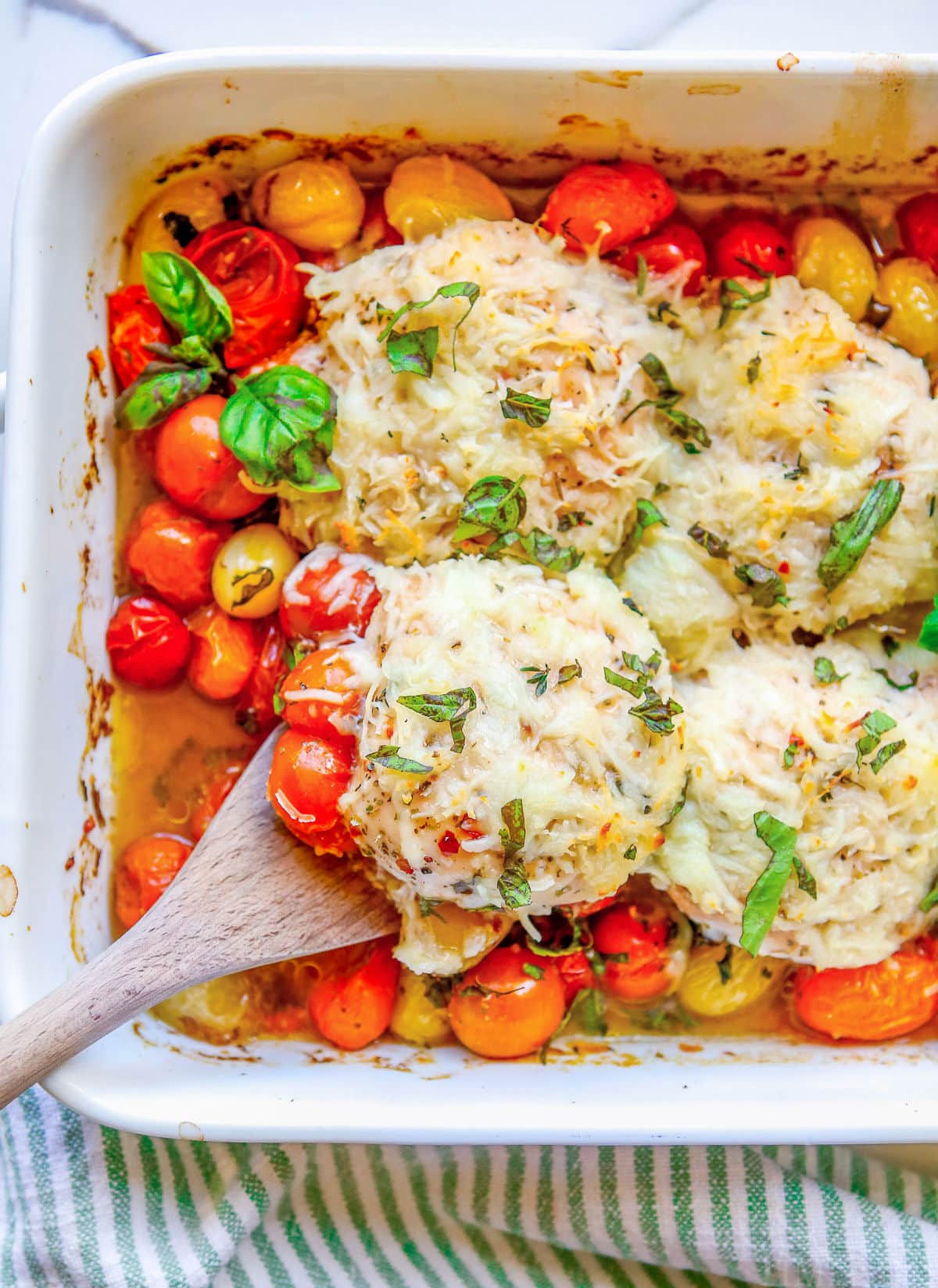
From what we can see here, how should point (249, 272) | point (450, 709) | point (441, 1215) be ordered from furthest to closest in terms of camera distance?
1. point (441, 1215)
2. point (249, 272)
3. point (450, 709)

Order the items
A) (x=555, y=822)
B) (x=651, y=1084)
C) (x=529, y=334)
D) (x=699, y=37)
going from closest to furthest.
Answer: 1. (x=555, y=822)
2. (x=529, y=334)
3. (x=651, y=1084)
4. (x=699, y=37)

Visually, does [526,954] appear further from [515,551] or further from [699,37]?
[699,37]

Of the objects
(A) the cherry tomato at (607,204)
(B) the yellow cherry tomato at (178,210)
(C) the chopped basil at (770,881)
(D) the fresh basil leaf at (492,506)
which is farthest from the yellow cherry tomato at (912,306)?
(B) the yellow cherry tomato at (178,210)

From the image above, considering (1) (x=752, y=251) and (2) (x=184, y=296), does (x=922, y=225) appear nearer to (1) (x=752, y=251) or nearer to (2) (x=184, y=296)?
(1) (x=752, y=251)

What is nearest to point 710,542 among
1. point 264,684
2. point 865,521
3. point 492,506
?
point 865,521

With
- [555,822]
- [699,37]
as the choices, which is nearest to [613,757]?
[555,822]

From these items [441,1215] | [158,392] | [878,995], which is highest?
[158,392]

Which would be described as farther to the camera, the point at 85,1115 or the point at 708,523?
the point at 708,523
